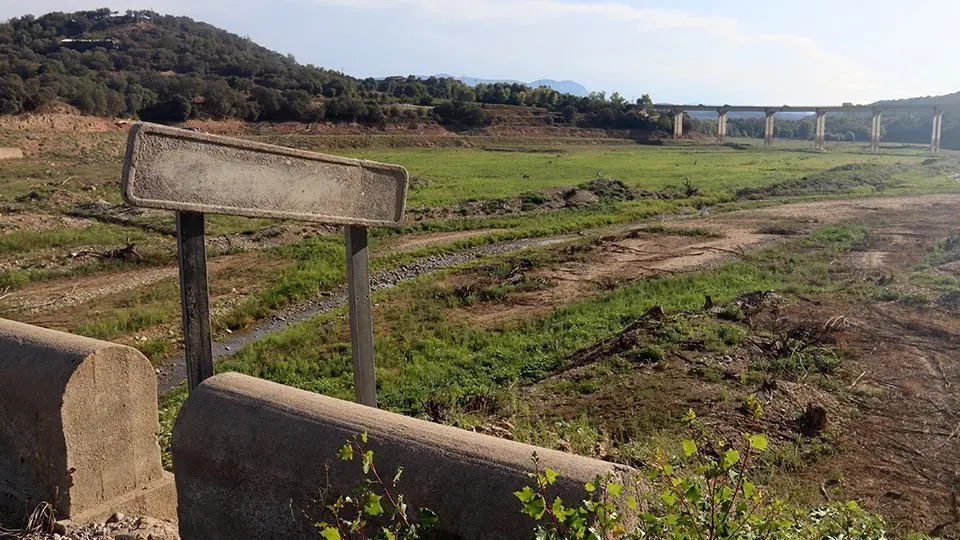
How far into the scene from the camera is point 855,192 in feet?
111

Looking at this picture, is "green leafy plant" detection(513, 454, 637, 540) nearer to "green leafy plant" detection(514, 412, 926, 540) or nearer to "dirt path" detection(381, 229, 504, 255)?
"green leafy plant" detection(514, 412, 926, 540)

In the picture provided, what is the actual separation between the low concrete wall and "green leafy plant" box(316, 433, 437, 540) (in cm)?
7

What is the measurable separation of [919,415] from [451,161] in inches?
1599

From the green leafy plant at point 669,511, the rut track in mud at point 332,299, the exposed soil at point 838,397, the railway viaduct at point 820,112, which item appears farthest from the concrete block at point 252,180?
the railway viaduct at point 820,112

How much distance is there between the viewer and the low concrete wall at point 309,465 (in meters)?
3.04

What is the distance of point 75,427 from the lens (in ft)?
14.3

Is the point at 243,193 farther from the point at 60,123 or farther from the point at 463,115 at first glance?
the point at 463,115

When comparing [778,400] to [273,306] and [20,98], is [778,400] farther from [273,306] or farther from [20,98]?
[20,98]

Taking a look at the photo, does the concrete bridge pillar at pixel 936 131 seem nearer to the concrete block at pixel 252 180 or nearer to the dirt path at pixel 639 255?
the dirt path at pixel 639 255

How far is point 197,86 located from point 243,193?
2489 inches

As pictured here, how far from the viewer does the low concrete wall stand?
3043 mm

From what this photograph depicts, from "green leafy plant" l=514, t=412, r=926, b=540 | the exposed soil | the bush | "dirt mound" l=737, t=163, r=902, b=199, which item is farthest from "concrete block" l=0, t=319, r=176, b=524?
the bush

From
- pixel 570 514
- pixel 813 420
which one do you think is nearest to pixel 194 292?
pixel 570 514

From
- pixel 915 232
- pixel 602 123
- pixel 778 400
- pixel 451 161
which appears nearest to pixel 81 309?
pixel 778 400
